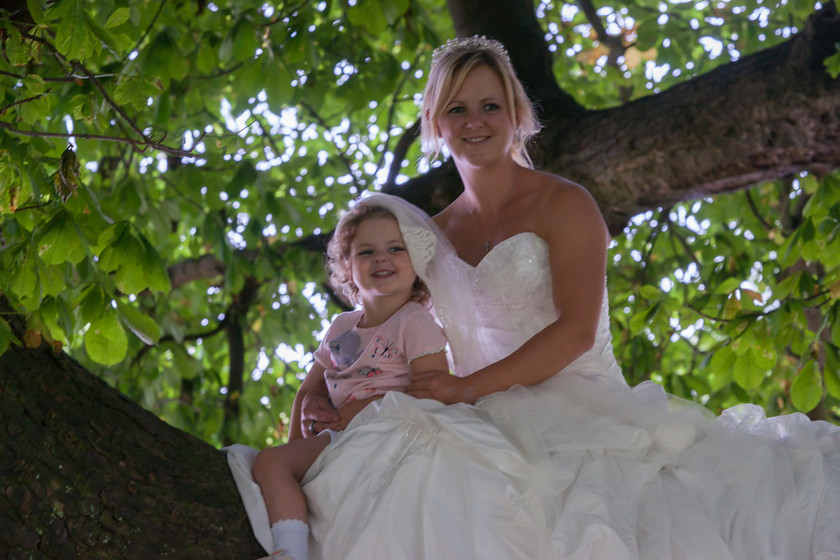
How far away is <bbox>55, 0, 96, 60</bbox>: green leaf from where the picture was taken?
208cm

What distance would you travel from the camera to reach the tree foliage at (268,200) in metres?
2.32

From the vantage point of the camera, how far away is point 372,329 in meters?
2.77

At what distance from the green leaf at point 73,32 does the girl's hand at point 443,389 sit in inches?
44.6

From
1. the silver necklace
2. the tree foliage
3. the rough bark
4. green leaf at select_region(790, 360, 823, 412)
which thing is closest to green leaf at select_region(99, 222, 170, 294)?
the tree foliage

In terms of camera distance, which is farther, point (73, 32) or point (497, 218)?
point (497, 218)

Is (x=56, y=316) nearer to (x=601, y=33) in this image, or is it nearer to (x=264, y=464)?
(x=264, y=464)

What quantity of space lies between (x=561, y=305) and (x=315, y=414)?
2.44 ft

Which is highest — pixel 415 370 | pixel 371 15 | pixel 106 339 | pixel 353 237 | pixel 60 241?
pixel 371 15

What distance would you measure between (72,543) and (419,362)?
1053 millimetres

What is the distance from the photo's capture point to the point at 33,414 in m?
1.95

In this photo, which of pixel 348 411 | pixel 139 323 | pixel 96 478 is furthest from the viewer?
pixel 348 411

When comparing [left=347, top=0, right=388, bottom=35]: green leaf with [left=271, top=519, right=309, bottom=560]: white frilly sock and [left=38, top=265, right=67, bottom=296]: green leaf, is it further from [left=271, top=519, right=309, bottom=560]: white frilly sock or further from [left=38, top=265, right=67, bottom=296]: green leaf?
[left=271, top=519, right=309, bottom=560]: white frilly sock

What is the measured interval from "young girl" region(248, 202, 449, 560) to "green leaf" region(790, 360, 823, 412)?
1.45m

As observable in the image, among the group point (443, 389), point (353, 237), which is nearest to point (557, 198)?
point (353, 237)
